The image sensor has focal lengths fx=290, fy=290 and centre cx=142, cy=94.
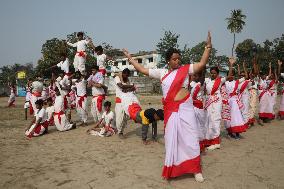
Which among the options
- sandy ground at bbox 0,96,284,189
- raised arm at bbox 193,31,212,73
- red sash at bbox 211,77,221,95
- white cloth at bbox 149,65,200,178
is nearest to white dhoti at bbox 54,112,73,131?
sandy ground at bbox 0,96,284,189

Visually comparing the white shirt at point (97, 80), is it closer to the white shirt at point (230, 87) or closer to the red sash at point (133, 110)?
the red sash at point (133, 110)

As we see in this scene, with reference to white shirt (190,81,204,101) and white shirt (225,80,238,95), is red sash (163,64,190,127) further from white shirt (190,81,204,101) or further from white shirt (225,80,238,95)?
white shirt (225,80,238,95)

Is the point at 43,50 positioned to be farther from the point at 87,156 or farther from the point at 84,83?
the point at 87,156

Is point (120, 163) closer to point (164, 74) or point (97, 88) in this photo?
point (164, 74)

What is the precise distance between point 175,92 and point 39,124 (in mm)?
5945

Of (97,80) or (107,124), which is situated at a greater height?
(97,80)

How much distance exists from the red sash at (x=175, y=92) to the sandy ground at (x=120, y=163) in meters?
1.15

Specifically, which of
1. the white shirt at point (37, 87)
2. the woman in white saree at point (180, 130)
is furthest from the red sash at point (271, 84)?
the white shirt at point (37, 87)

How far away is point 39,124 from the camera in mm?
9164

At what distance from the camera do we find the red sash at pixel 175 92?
4.62m

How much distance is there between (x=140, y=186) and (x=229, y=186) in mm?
1348

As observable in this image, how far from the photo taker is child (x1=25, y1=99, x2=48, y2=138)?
905 cm

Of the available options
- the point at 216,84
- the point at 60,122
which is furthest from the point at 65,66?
the point at 216,84

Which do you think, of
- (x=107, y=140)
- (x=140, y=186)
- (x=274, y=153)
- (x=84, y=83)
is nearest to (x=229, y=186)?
(x=140, y=186)
